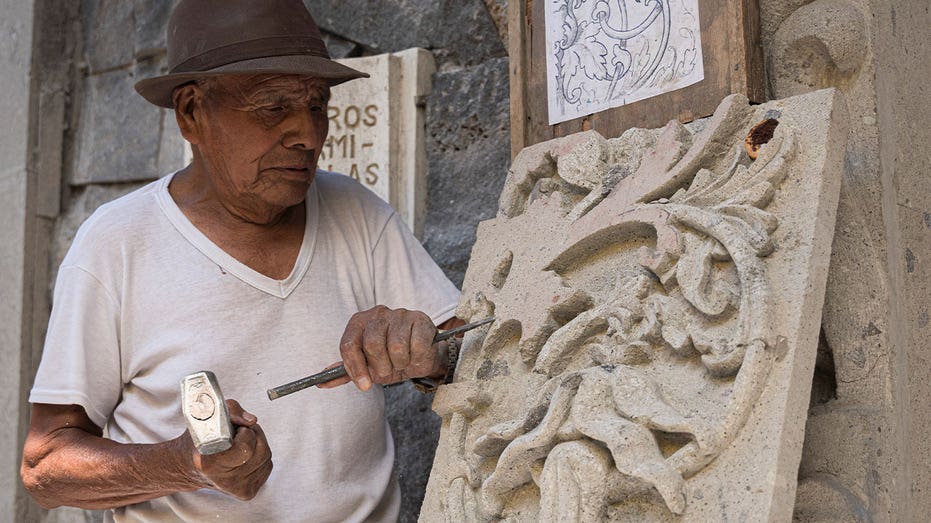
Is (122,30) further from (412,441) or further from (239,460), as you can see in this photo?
(239,460)

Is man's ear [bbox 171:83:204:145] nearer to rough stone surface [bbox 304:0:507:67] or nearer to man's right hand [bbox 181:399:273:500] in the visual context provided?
man's right hand [bbox 181:399:273:500]

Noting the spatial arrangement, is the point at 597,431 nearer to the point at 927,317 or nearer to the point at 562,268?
the point at 562,268

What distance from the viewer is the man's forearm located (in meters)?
1.80

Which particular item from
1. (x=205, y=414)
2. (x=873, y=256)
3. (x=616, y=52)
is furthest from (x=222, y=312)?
Result: (x=873, y=256)

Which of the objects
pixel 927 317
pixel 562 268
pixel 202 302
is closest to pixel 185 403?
pixel 202 302

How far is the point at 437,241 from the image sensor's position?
8.97ft

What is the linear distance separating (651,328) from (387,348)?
17.7 inches

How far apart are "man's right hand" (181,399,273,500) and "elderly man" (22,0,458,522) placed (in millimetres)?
153

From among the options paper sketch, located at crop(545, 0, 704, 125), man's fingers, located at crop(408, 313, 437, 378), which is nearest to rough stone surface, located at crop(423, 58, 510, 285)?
paper sketch, located at crop(545, 0, 704, 125)

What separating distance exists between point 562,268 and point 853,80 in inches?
21.9

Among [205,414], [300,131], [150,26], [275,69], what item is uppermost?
[150,26]

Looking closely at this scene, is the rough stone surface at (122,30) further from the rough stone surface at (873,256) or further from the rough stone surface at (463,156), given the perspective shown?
the rough stone surface at (873,256)

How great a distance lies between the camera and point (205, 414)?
1.59 meters

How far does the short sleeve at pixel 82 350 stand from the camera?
1951 mm
